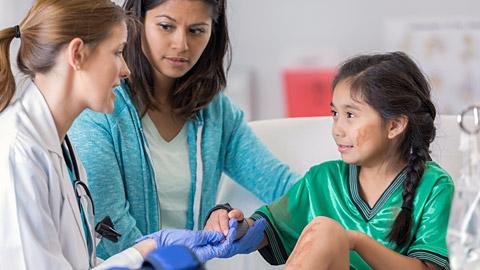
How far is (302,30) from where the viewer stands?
3.45 meters

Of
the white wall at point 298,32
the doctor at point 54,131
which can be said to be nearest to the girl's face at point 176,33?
the doctor at point 54,131

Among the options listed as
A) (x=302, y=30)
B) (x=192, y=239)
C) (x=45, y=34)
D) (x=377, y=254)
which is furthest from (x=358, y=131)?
(x=302, y=30)

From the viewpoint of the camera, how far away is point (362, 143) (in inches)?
69.9

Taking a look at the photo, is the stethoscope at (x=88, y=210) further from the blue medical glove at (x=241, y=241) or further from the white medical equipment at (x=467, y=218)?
the white medical equipment at (x=467, y=218)

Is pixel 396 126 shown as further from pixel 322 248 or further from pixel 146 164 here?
pixel 146 164

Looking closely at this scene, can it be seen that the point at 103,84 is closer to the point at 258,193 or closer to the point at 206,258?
the point at 206,258

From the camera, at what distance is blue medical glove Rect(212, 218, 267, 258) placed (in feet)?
5.55

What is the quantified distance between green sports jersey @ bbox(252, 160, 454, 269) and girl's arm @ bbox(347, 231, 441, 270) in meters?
0.04

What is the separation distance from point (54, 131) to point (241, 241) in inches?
17.8

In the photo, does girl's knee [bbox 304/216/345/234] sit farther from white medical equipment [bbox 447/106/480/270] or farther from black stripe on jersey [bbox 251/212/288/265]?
white medical equipment [bbox 447/106/480/270]

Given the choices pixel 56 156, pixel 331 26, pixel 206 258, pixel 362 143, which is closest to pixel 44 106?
pixel 56 156

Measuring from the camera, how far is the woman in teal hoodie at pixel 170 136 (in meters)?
1.89

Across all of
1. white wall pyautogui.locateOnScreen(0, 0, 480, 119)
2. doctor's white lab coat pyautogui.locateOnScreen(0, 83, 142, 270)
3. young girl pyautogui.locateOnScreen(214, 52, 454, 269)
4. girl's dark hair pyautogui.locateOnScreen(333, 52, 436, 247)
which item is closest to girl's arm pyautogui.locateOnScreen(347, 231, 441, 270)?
young girl pyautogui.locateOnScreen(214, 52, 454, 269)

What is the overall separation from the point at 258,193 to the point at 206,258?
48cm
